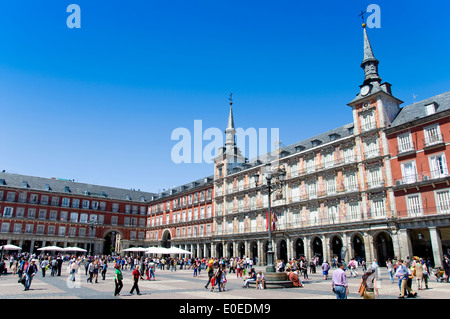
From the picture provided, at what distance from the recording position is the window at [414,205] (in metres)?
27.4

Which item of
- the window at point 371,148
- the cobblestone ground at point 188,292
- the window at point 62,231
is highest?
the window at point 371,148

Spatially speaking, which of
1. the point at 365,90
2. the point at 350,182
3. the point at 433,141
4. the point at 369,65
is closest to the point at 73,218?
the point at 350,182

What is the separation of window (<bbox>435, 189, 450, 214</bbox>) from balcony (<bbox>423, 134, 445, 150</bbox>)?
12.8 feet

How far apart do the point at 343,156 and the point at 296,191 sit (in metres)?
7.28

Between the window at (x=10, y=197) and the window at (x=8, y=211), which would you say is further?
the window at (x=10, y=197)

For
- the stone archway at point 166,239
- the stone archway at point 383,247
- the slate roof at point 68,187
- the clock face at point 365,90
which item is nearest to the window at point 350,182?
the stone archway at point 383,247

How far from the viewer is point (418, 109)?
30.8m

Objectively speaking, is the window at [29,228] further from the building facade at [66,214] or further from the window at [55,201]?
the window at [55,201]

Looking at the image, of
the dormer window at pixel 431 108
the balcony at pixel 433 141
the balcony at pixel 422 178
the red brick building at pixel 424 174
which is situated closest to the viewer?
the red brick building at pixel 424 174

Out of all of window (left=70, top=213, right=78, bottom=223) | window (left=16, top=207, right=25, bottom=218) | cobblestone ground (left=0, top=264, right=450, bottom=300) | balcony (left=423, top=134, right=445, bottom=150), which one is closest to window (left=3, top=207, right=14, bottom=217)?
window (left=16, top=207, right=25, bottom=218)

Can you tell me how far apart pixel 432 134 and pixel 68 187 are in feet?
191

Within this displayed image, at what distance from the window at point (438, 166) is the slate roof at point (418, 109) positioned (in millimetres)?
4089
